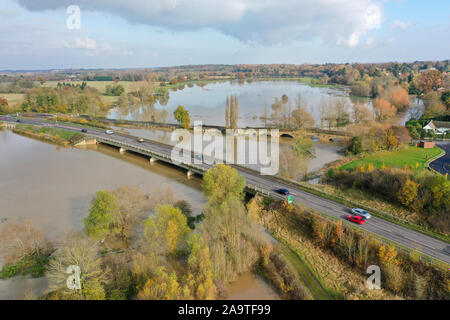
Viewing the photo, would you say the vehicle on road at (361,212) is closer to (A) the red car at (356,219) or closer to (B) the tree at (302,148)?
(A) the red car at (356,219)

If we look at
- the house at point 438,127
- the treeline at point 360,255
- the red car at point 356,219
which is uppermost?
the house at point 438,127

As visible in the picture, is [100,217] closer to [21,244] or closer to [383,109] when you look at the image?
[21,244]

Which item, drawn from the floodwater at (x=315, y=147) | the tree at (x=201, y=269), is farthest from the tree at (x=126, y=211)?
the floodwater at (x=315, y=147)

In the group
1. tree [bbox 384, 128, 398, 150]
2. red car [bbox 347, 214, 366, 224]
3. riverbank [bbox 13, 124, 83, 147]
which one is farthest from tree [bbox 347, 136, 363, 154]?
riverbank [bbox 13, 124, 83, 147]

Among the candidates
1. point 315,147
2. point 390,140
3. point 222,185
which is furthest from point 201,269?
point 390,140

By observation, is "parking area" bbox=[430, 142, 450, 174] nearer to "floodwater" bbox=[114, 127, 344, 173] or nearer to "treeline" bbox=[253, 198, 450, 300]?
"floodwater" bbox=[114, 127, 344, 173]

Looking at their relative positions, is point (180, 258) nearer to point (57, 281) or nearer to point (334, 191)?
point (57, 281)

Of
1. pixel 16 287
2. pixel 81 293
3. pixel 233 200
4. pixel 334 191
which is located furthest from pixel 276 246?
pixel 16 287
